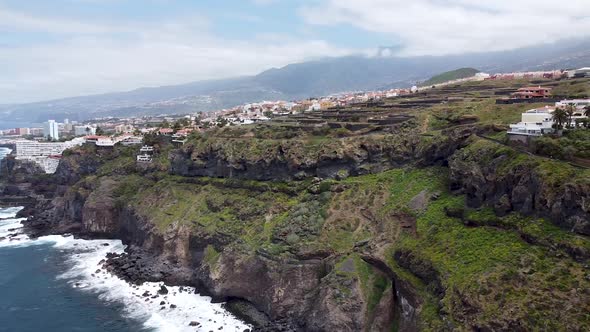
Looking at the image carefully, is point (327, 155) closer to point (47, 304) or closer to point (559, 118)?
point (559, 118)

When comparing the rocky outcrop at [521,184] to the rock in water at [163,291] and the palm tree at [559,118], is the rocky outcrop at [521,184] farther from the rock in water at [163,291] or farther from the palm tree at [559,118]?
the rock in water at [163,291]

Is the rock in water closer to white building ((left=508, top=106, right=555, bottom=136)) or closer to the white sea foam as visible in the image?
white building ((left=508, top=106, right=555, bottom=136))

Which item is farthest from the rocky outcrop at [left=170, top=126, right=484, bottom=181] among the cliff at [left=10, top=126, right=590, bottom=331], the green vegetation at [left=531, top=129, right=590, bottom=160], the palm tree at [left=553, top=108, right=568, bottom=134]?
the green vegetation at [left=531, top=129, right=590, bottom=160]

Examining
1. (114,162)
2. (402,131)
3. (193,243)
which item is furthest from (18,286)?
(402,131)

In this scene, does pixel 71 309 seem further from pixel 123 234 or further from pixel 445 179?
pixel 445 179

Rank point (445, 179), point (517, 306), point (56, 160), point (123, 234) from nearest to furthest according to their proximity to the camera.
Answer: point (517, 306) → point (445, 179) → point (123, 234) → point (56, 160)

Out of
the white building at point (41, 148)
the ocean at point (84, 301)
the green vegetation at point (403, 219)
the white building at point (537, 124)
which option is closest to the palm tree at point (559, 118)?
the white building at point (537, 124)

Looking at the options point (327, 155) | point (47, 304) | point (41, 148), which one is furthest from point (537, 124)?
point (41, 148)
